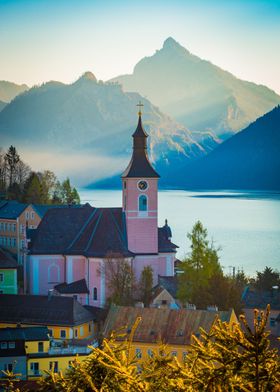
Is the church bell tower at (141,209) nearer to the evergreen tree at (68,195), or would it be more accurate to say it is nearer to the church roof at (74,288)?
the church roof at (74,288)

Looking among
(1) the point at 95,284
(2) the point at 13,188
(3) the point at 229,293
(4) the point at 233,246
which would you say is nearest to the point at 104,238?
(1) the point at 95,284

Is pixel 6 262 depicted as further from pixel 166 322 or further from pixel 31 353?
pixel 166 322

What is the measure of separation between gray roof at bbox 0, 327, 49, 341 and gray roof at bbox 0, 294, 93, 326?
2763mm

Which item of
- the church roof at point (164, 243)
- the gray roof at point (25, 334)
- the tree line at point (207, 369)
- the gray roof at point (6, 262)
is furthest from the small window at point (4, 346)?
the tree line at point (207, 369)

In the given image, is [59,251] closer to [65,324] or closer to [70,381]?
[65,324]

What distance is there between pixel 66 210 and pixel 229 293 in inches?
455

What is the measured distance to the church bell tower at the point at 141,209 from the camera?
148 ft

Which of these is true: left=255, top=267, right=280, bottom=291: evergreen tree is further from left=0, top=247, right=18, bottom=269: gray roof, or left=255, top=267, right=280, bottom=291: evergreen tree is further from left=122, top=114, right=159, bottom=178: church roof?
left=0, top=247, right=18, bottom=269: gray roof

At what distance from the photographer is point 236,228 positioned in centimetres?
11919

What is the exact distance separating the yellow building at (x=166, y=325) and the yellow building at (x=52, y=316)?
2.97 meters

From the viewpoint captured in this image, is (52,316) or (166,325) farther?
(52,316)

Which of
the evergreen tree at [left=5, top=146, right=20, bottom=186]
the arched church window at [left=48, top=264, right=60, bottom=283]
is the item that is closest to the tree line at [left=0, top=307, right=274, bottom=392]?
the arched church window at [left=48, top=264, right=60, bottom=283]

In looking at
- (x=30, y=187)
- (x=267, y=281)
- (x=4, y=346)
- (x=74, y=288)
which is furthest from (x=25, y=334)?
(x=30, y=187)

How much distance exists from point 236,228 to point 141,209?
75031 millimetres
